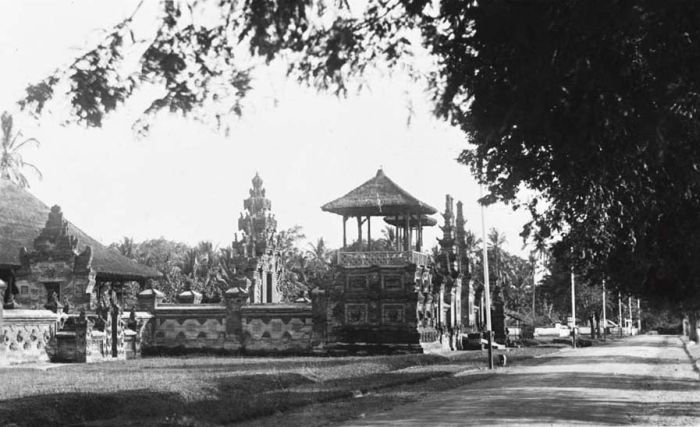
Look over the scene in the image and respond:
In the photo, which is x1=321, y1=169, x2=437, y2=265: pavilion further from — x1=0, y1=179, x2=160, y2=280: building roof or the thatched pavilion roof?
x1=0, y1=179, x2=160, y2=280: building roof

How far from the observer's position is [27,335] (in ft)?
76.2

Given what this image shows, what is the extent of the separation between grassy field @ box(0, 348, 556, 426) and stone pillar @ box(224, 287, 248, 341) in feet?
34.7

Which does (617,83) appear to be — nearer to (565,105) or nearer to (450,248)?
(565,105)

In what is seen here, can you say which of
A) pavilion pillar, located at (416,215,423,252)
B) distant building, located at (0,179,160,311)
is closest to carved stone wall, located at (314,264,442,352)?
pavilion pillar, located at (416,215,423,252)

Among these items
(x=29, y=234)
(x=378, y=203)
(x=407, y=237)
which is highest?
(x=378, y=203)

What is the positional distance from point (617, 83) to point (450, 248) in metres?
34.2

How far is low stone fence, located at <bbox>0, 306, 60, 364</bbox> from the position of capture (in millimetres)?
22172

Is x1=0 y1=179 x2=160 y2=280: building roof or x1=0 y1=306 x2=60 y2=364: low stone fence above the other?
x1=0 y1=179 x2=160 y2=280: building roof

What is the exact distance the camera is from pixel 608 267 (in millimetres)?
19094

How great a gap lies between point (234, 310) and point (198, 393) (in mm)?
19030

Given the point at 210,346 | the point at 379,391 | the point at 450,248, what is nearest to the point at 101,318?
the point at 210,346

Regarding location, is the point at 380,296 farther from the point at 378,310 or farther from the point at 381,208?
the point at 381,208

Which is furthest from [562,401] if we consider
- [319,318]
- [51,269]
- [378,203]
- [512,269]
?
[512,269]

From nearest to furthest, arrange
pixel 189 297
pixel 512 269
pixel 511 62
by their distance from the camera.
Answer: pixel 511 62
pixel 189 297
pixel 512 269
